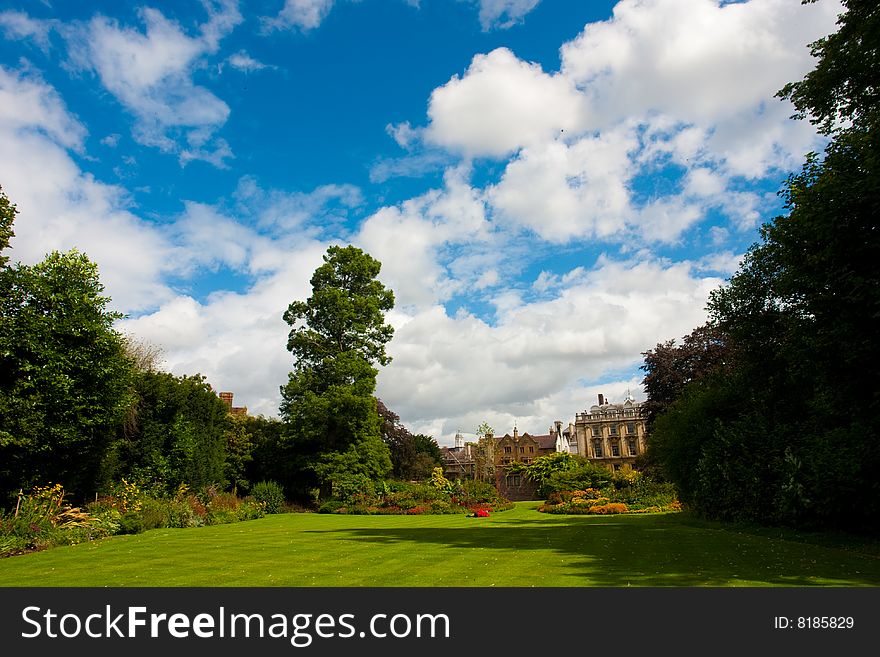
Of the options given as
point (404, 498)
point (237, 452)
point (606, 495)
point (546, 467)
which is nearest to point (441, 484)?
point (404, 498)

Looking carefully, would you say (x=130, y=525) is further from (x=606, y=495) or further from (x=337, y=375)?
(x=606, y=495)

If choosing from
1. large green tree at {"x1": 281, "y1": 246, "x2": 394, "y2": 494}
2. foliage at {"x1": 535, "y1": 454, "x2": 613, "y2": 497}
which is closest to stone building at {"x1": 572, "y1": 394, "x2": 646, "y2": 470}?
foliage at {"x1": 535, "y1": 454, "x2": 613, "y2": 497}

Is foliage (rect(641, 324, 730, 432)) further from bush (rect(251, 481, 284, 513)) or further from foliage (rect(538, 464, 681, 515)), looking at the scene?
bush (rect(251, 481, 284, 513))

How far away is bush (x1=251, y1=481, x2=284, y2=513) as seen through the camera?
33.2 meters

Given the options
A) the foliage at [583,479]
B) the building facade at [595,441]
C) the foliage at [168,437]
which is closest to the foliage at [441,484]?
the foliage at [583,479]

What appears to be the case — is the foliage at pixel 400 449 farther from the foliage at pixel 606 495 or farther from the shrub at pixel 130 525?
the shrub at pixel 130 525

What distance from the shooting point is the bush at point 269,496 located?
33.2m

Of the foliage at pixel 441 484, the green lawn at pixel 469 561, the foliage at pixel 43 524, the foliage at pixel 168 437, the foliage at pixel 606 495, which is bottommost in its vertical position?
the foliage at pixel 606 495

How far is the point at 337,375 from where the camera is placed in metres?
38.5

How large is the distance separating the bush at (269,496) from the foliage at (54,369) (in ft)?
43.2

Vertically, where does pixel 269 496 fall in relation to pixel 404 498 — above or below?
above

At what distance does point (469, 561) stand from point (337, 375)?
28.7 m
